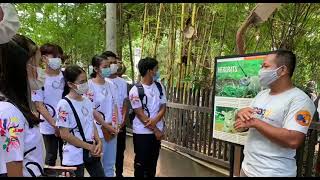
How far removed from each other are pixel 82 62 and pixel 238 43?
7.71 metres

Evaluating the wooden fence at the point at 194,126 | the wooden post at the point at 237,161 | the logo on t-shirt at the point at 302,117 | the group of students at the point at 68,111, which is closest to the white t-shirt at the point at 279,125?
the logo on t-shirt at the point at 302,117

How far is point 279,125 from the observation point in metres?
2.44

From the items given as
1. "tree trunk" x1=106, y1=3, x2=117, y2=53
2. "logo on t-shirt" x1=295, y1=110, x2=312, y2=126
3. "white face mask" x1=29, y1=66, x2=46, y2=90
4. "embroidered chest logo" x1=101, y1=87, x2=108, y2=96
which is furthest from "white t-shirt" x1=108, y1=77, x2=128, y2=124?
"logo on t-shirt" x1=295, y1=110, x2=312, y2=126

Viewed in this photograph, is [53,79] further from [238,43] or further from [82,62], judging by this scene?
[82,62]

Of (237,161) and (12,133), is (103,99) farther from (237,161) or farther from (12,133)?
(12,133)

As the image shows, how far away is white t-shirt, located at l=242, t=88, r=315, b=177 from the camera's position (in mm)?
2369

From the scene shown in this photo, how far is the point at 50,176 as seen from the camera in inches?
80.7

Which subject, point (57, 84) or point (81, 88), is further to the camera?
point (57, 84)

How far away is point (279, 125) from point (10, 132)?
1.63m

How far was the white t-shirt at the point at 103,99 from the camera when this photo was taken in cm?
408

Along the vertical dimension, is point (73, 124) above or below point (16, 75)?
below

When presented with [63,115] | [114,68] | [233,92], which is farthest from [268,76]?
[114,68]

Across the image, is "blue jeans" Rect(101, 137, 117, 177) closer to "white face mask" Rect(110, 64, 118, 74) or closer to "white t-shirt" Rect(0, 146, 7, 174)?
"white face mask" Rect(110, 64, 118, 74)

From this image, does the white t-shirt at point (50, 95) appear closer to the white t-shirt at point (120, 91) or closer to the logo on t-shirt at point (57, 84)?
the logo on t-shirt at point (57, 84)
